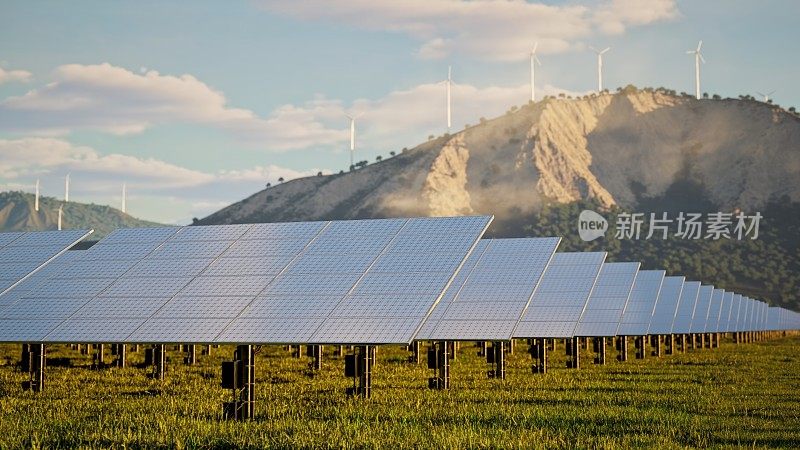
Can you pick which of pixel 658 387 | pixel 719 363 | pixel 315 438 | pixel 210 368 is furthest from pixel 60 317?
pixel 719 363

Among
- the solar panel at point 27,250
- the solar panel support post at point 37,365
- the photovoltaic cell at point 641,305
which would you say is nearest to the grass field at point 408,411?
the solar panel support post at point 37,365

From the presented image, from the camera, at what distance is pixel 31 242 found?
38.9 meters

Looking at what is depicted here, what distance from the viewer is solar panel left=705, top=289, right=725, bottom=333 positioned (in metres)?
82.7

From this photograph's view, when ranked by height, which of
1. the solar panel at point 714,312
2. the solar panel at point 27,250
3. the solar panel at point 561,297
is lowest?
the solar panel at point 714,312

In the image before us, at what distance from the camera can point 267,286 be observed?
2672 cm

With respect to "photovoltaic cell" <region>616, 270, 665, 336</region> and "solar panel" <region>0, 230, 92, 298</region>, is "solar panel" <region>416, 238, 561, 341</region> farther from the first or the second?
"solar panel" <region>0, 230, 92, 298</region>

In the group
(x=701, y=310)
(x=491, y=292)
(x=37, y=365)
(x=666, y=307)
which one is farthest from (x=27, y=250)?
(x=701, y=310)

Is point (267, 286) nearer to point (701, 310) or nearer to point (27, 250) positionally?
point (27, 250)

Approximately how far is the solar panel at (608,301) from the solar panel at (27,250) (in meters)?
22.3

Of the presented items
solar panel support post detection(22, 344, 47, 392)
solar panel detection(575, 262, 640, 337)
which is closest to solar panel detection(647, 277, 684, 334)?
solar panel detection(575, 262, 640, 337)

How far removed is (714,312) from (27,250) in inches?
2683

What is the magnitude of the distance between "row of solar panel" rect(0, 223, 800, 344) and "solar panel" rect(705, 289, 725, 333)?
44151 millimetres

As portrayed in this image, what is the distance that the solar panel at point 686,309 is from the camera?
A: 230 ft

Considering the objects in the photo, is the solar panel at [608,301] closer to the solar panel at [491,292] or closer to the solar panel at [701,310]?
the solar panel at [491,292]
